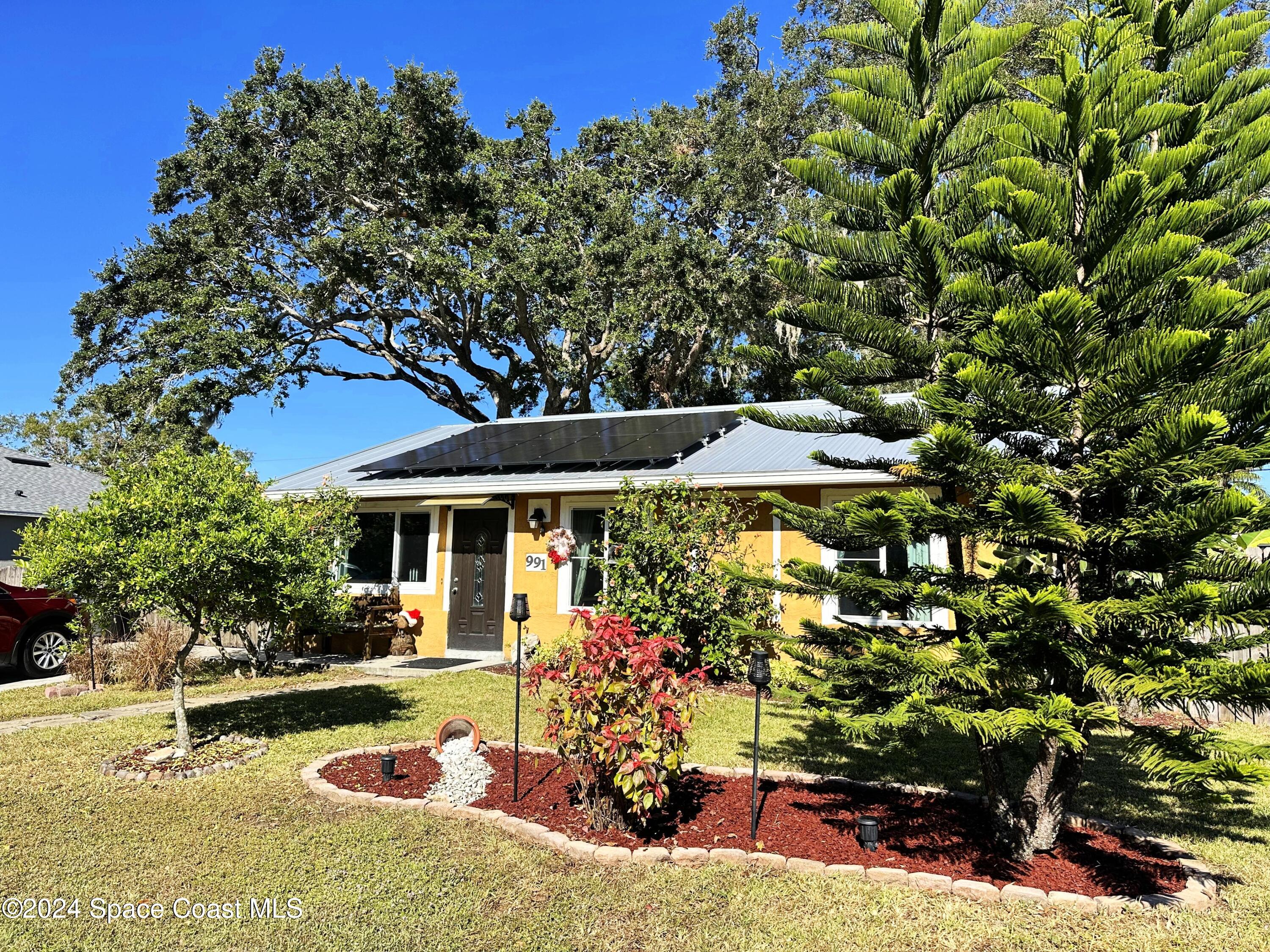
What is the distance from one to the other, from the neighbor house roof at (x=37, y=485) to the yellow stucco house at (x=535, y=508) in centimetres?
999

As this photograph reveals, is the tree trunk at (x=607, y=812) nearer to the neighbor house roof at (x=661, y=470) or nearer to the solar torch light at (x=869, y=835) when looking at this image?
the solar torch light at (x=869, y=835)

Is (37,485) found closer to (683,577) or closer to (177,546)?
(177,546)

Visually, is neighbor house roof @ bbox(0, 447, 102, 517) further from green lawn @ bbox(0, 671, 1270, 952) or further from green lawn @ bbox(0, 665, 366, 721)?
green lawn @ bbox(0, 671, 1270, 952)

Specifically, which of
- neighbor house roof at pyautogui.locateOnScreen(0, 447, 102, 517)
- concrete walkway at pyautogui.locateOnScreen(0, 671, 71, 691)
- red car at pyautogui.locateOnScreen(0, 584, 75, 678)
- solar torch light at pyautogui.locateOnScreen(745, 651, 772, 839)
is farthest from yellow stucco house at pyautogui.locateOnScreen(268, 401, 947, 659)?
neighbor house roof at pyautogui.locateOnScreen(0, 447, 102, 517)

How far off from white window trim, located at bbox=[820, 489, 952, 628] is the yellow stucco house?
0.03m

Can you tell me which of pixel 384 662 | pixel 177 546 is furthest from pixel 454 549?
pixel 177 546

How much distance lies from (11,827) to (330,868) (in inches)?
88.5

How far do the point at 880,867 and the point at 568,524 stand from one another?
8251mm

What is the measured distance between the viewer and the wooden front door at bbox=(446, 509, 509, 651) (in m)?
12.5

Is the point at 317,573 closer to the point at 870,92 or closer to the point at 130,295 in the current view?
the point at 870,92

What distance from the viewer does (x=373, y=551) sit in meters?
13.6

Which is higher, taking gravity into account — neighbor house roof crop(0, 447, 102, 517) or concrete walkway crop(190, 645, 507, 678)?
neighbor house roof crop(0, 447, 102, 517)

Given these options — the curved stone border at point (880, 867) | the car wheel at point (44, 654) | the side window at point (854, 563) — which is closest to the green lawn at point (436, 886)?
the curved stone border at point (880, 867)

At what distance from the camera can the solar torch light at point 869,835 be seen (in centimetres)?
445
